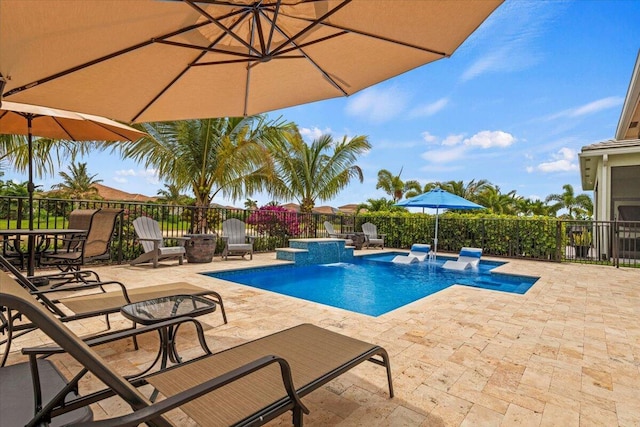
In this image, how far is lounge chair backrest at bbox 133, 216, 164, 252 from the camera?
23.7 feet

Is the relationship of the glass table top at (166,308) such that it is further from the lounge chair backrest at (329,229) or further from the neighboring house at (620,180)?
the neighboring house at (620,180)

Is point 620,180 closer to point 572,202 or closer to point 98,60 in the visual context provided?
point 98,60

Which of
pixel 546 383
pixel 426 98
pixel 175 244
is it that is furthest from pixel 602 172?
pixel 426 98

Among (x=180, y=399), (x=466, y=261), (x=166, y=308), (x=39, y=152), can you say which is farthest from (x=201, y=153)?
(x=180, y=399)

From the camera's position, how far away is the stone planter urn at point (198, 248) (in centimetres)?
788

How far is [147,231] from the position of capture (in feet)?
24.4

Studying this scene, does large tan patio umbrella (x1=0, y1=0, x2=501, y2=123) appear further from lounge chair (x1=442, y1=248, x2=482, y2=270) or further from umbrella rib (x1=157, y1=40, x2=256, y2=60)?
lounge chair (x1=442, y1=248, x2=482, y2=270)

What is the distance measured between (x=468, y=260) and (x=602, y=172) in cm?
640

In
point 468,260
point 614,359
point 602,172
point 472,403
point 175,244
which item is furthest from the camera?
point 602,172

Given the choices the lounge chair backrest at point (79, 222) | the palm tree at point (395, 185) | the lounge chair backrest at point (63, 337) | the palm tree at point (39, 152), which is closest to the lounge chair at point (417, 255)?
the lounge chair backrest at point (79, 222)

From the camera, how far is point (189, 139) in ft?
31.6

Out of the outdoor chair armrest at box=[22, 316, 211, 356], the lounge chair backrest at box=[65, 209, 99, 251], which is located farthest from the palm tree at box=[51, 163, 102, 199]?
the outdoor chair armrest at box=[22, 316, 211, 356]

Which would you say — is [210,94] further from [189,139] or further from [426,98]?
[426,98]

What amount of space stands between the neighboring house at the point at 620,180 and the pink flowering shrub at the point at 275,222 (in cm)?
952
